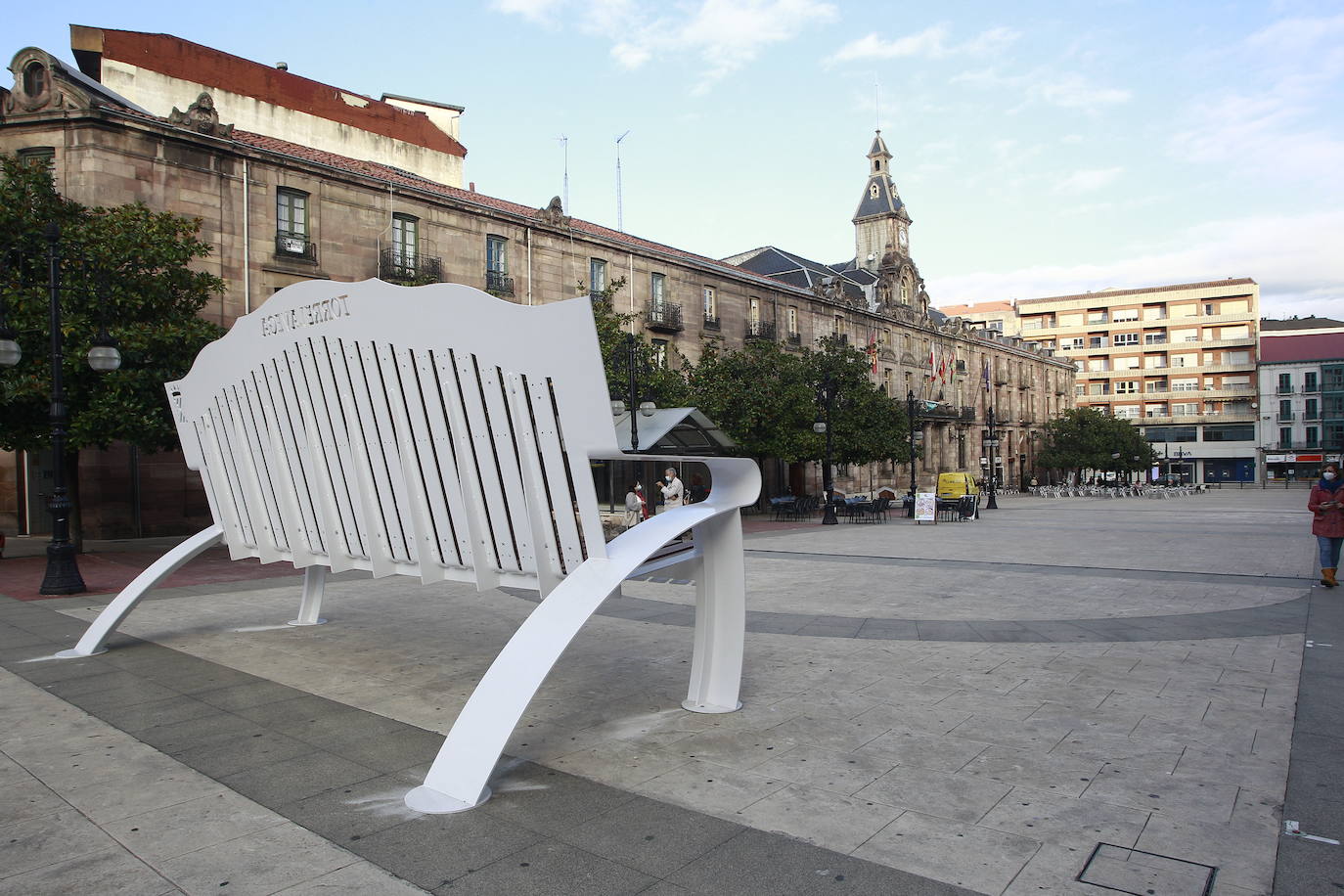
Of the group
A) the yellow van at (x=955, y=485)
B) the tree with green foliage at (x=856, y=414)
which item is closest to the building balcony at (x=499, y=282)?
the tree with green foliage at (x=856, y=414)

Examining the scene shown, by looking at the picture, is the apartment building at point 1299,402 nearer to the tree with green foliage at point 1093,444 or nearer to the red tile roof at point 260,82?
the tree with green foliage at point 1093,444

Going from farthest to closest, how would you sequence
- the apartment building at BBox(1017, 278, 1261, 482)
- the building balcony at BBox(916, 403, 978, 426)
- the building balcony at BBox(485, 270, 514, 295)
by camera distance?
the apartment building at BBox(1017, 278, 1261, 482) < the building balcony at BBox(916, 403, 978, 426) < the building balcony at BBox(485, 270, 514, 295)

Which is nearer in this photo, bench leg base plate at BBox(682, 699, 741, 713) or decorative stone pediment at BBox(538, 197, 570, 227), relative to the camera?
bench leg base plate at BBox(682, 699, 741, 713)

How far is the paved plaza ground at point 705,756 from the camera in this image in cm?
341

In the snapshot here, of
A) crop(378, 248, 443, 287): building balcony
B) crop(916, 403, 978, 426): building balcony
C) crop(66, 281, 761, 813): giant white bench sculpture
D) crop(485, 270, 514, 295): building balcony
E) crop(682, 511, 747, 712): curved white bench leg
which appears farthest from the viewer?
crop(916, 403, 978, 426): building balcony

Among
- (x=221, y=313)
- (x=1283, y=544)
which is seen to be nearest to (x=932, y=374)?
(x=1283, y=544)

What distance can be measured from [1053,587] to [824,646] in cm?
527

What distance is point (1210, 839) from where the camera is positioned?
11.9ft

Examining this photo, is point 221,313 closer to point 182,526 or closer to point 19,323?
point 182,526

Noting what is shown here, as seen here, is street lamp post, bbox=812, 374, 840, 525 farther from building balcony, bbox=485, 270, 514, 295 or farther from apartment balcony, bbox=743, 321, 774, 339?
building balcony, bbox=485, 270, 514, 295

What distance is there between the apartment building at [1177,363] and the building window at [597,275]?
59.7 meters

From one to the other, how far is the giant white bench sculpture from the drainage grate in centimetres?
252

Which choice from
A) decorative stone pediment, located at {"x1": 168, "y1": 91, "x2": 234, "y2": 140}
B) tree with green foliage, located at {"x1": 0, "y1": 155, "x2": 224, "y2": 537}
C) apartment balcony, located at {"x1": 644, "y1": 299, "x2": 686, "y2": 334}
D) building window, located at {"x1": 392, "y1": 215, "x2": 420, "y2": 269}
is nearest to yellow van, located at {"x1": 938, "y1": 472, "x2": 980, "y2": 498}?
apartment balcony, located at {"x1": 644, "y1": 299, "x2": 686, "y2": 334}

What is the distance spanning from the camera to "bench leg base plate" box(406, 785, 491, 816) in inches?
155
